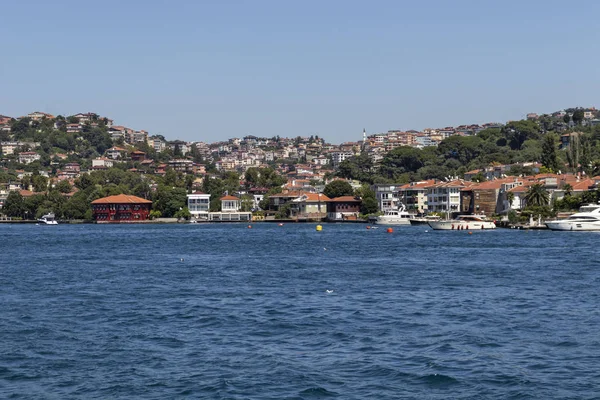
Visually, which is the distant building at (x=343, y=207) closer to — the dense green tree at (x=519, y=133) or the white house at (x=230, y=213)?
the white house at (x=230, y=213)

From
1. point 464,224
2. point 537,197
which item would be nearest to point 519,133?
point 537,197

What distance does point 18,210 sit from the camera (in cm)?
14325

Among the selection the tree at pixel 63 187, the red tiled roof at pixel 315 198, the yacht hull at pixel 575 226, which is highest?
the tree at pixel 63 187

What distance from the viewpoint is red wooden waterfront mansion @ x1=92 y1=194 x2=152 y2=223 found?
134 metres

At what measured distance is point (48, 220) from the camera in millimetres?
133750

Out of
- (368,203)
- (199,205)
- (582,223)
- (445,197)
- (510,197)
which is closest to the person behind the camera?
(582,223)

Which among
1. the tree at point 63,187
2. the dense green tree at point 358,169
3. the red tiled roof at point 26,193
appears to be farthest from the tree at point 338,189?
the red tiled roof at point 26,193

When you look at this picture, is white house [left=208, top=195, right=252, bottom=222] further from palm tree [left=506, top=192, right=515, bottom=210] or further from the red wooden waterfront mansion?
palm tree [left=506, top=192, right=515, bottom=210]

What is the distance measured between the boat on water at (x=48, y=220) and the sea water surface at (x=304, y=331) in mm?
92792

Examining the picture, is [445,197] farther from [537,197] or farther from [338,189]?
[537,197]

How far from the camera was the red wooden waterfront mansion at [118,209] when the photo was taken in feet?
438

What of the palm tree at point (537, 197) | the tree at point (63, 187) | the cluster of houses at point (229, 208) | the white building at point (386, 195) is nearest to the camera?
the palm tree at point (537, 197)

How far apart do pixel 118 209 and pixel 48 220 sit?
10121 millimetres

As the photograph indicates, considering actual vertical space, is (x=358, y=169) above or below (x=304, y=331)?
above
